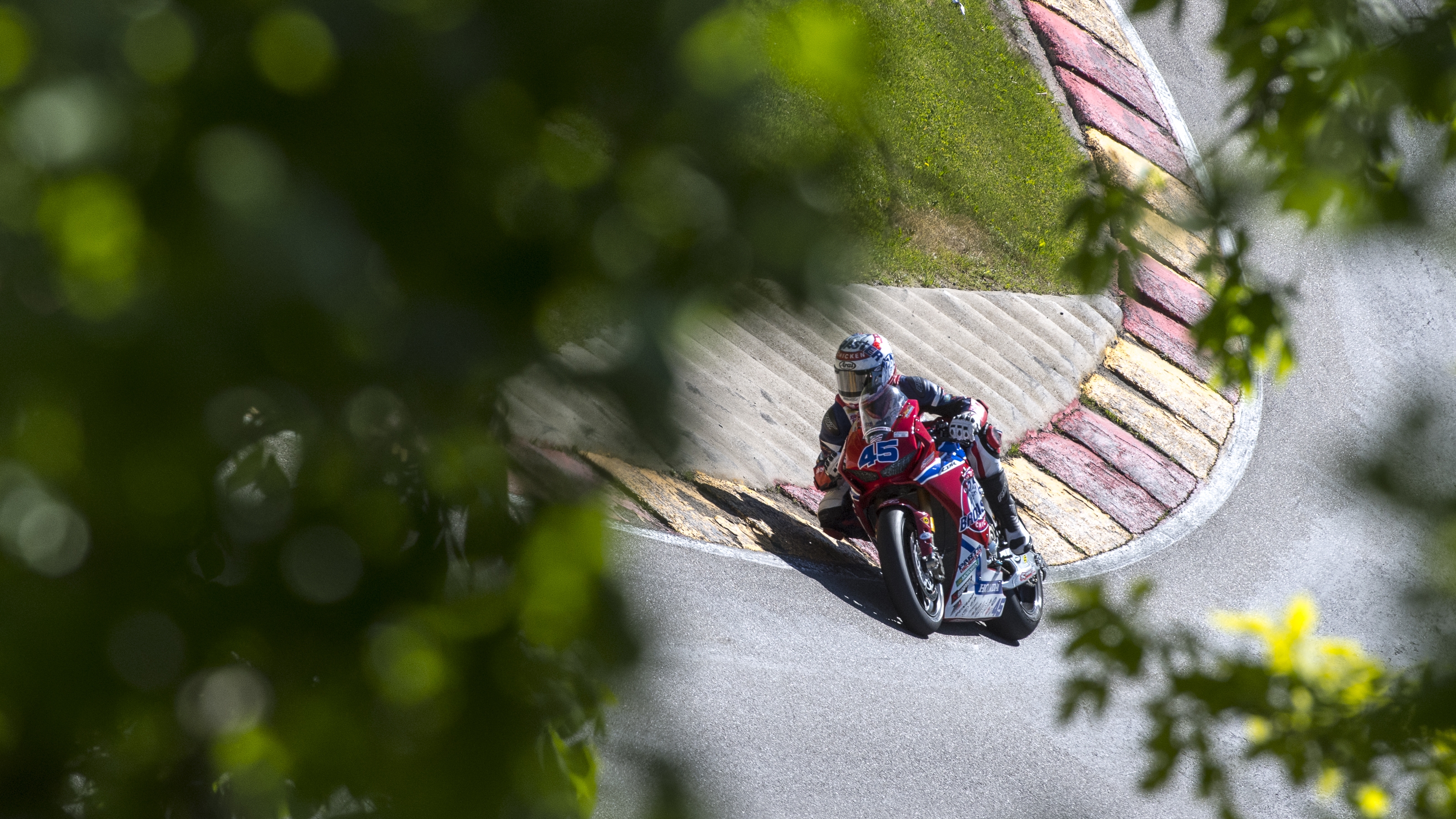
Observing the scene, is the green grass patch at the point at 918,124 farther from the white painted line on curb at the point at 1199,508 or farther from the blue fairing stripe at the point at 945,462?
the white painted line on curb at the point at 1199,508

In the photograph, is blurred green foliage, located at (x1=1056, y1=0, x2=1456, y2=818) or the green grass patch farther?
blurred green foliage, located at (x1=1056, y1=0, x2=1456, y2=818)

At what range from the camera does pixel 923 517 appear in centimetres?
677

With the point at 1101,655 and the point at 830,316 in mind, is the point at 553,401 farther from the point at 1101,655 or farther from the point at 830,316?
the point at 1101,655

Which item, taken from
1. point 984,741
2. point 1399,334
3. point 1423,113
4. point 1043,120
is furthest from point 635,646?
point 1399,334

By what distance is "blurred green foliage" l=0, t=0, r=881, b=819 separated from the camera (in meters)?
0.67

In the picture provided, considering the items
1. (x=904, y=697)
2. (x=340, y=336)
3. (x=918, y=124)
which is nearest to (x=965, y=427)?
(x=904, y=697)

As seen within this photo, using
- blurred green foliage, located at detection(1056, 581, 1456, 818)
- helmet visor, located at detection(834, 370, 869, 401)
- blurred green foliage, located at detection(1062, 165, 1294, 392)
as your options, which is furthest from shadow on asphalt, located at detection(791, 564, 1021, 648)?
blurred green foliage, located at detection(1056, 581, 1456, 818)

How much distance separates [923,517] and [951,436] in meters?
0.52

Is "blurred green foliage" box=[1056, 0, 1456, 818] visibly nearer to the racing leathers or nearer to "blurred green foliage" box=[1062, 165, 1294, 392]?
"blurred green foliage" box=[1062, 165, 1294, 392]

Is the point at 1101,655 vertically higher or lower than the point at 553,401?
lower

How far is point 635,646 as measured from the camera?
86 centimetres

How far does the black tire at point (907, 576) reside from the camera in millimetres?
6539

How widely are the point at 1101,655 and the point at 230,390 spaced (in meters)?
1.88

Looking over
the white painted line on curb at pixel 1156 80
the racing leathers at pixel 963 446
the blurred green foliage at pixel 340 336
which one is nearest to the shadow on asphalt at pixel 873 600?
the racing leathers at pixel 963 446
